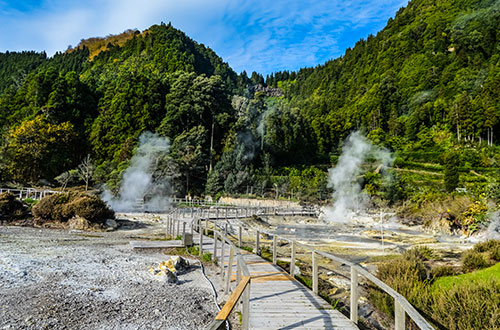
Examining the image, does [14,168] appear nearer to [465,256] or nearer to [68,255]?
[68,255]

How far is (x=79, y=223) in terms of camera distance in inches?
638

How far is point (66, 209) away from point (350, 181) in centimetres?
3750

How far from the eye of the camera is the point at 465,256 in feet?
28.9

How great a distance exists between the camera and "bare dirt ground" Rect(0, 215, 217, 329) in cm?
463

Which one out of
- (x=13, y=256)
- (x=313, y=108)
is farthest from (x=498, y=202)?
(x=313, y=108)

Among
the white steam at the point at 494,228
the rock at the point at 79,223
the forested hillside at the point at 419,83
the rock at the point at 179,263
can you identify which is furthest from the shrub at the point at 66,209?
the forested hillside at the point at 419,83

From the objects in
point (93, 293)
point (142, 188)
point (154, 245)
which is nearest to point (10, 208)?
point (154, 245)

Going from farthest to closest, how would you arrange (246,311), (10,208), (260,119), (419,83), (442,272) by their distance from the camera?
(419,83) → (260,119) → (10,208) → (442,272) → (246,311)

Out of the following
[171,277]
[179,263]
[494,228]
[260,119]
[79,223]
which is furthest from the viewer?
[260,119]

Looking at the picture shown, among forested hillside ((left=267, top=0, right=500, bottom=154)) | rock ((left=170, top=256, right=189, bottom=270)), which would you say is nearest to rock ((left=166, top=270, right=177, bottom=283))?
rock ((left=170, top=256, right=189, bottom=270))

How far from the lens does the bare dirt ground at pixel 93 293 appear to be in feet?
15.2

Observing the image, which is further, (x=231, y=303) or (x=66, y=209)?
(x=66, y=209)

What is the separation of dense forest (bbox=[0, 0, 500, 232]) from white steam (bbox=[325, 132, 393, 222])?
6.24 feet

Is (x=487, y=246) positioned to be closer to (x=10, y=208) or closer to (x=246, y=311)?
(x=246, y=311)
